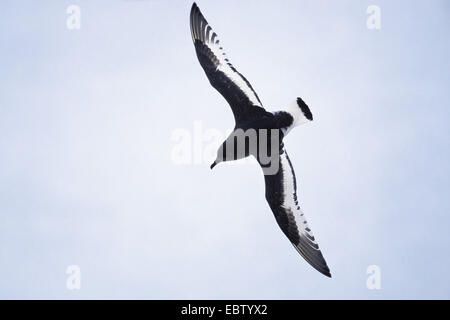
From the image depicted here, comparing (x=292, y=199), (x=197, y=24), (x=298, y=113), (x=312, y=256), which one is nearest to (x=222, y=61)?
(x=197, y=24)

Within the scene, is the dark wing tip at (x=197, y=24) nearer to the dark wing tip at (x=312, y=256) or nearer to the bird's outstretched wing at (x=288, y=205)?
the bird's outstretched wing at (x=288, y=205)

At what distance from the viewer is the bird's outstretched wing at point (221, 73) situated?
978 centimetres

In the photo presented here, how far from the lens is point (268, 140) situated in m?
9.69

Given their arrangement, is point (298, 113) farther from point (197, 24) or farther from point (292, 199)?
point (197, 24)

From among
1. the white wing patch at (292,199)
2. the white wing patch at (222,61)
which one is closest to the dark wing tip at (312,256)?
the white wing patch at (292,199)

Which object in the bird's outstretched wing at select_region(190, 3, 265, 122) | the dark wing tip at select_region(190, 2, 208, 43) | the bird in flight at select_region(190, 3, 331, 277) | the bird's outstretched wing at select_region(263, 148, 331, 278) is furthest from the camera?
the dark wing tip at select_region(190, 2, 208, 43)

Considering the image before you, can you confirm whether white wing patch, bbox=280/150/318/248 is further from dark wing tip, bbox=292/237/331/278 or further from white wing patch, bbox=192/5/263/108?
white wing patch, bbox=192/5/263/108

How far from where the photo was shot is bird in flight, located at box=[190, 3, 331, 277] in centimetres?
966

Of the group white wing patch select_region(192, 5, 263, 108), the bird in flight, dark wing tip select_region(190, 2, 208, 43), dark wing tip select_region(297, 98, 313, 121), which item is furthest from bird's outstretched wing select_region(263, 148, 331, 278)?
dark wing tip select_region(190, 2, 208, 43)

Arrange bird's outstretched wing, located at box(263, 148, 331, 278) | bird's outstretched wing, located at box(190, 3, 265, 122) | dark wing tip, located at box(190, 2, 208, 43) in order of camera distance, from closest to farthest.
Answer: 1. bird's outstretched wing, located at box(190, 3, 265, 122)
2. bird's outstretched wing, located at box(263, 148, 331, 278)
3. dark wing tip, located at box(190, 2, 208, 43)

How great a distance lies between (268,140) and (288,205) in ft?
4.24

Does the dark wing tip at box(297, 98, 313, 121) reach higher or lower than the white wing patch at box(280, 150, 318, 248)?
higher

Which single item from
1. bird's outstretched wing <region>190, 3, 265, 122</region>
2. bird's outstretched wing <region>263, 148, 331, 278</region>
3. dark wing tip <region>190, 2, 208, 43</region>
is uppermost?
dark wing tip <region>190, 2, 208, 43</region>
